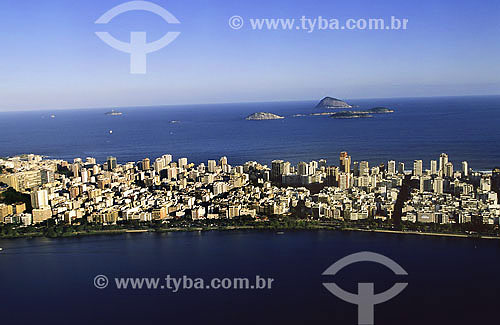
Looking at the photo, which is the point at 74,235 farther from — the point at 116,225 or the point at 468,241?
the point at 468,241

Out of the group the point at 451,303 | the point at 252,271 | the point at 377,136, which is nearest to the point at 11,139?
the point at 377,136

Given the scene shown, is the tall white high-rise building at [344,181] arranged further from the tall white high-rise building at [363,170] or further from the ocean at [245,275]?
the ocean at [245,275]

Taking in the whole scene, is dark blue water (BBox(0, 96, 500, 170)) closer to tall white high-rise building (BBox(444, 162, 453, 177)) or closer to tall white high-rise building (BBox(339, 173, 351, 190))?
tall white high-rise building (BBox(444, 162, 453, 177))

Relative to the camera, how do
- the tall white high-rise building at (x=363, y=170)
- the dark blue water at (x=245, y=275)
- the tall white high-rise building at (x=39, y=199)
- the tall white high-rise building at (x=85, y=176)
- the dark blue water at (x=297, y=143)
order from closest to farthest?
the dark blue water at (x=245, y=275) → the tall white high-rise building at (x=39, y=199) → the tall white high-rise building at (x=363, y=170) → the tall white high-rise building at (x=85, y=176) → the dark blue water at (x=297, y=143)

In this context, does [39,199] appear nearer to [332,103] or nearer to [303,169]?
[303,169]

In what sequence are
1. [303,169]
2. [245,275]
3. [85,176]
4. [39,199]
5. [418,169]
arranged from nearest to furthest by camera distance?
[245,275], [39,199], [418,169], [303,169], [85,176]

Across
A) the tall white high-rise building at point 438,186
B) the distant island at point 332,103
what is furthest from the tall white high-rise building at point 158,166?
the distant island at point 332,103

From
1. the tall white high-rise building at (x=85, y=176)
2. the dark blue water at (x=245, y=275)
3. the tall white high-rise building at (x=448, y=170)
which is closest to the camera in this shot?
the dark blue water at (x=245, y=275)

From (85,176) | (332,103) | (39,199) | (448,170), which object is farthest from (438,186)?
(332,103)

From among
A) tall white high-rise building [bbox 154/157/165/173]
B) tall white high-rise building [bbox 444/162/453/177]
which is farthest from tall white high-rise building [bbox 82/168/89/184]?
tall white high-rise building [bbox 444/162/453/177]
